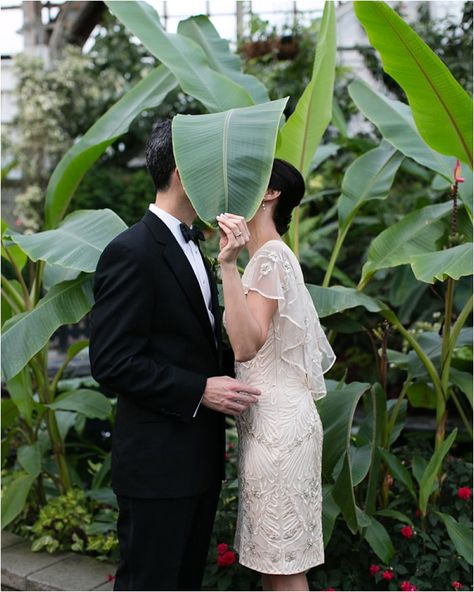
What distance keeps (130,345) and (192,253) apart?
1.23 feet

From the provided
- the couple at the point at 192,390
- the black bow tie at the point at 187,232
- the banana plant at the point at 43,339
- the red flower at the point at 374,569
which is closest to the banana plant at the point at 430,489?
the red flower at the point at 374,569

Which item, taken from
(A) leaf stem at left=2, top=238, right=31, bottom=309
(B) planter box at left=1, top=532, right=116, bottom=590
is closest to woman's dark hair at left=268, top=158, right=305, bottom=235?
(A) leaf stem at left=2, top=238, right=31, bottom=309

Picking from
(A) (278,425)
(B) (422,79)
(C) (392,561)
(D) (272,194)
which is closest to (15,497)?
(C) (392,561)

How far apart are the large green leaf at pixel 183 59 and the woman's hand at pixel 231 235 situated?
129 cm

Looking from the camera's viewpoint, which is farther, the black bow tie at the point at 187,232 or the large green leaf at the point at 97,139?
the large green leaf at the point at 97,139

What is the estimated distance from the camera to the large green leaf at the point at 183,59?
10.7 ft

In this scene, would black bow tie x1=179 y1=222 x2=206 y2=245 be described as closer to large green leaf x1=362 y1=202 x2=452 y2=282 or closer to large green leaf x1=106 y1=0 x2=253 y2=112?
large green leaf x1=106 y1=0 x2=253 y2=112

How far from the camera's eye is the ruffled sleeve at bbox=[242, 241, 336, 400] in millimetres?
2295

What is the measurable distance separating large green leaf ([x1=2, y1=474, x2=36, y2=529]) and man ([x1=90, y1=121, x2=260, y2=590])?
1.31 m

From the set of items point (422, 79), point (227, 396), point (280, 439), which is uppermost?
point (422, 79)

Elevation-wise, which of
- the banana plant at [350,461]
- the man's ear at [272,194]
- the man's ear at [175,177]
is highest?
the man's ear at [175,177]

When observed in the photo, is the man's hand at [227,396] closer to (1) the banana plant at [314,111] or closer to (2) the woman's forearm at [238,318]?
(2) the woman's forearm at [238,318]

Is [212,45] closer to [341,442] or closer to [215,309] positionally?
[215,309]

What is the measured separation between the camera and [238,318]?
216cm
